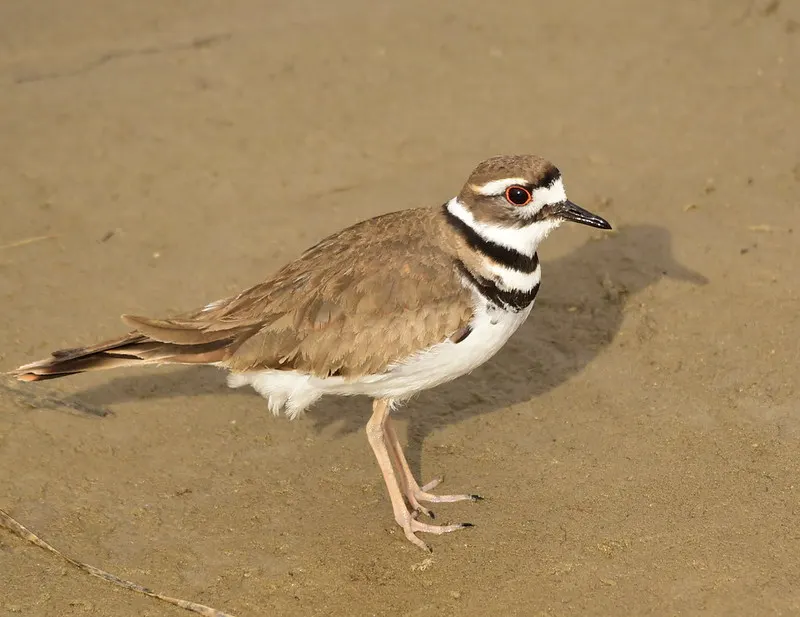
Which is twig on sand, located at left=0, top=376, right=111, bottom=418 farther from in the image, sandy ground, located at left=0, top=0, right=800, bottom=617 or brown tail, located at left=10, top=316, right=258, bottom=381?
brown tail, located at left=10, top=316, right=258, bottom=381

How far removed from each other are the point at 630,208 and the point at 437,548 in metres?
3.31

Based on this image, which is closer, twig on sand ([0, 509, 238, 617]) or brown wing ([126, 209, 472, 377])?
twig on sand ([0, 509, 238, 617])

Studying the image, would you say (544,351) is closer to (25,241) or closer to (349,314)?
(349,314)

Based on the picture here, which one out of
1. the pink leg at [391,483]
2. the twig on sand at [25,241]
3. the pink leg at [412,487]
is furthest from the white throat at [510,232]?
the twig on sand at [25,241]

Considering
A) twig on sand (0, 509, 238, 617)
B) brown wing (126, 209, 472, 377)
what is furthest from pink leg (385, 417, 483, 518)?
twig on sand (0, 509, 238, 617)

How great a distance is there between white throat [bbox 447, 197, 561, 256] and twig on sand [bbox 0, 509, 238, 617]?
219cm

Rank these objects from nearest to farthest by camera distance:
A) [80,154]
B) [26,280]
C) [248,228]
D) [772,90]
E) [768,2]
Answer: [26,280] < [248,228] < [80,154] < [772,90] < [768,2]

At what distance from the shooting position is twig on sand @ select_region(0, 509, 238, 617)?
15.4 ft

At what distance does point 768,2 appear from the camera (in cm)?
945

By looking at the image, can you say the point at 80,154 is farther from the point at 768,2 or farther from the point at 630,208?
the point at 768,2

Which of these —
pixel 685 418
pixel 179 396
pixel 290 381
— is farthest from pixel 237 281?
pixel 685 418

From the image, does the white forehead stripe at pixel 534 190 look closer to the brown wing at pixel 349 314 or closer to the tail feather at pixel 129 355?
the brown wing at pixel 349 314

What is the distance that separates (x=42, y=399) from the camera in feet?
19.4

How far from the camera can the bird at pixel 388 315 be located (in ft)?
16.9
